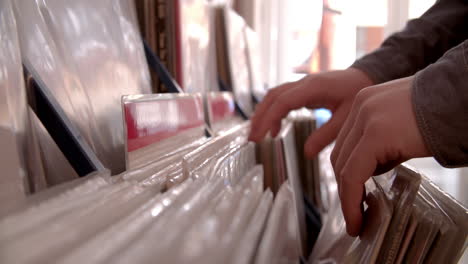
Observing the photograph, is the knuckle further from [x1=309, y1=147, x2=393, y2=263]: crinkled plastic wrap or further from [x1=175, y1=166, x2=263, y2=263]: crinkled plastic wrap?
[x1=175, y1=166, x2=263, y2=263]: crinkled plastic wrap

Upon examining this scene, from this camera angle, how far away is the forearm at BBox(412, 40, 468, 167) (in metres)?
0.43

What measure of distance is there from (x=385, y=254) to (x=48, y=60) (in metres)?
0.56

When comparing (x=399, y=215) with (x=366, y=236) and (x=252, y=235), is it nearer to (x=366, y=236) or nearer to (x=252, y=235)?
(x=366, y=236)

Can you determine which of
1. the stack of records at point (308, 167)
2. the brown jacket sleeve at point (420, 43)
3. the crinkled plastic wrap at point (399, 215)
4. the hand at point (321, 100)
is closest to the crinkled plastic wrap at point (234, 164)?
the hand at point (321, 100)

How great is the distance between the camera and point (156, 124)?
64cm

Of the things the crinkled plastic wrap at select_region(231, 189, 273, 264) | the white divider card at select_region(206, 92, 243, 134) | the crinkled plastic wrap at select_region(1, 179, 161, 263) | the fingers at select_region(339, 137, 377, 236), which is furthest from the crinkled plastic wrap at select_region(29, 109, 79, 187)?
the white divider card at select_region(206, 92, 243, 134)

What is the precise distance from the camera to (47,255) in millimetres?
281

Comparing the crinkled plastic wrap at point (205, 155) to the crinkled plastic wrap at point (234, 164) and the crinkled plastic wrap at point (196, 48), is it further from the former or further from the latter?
the crinkled plastic wrap at point (196, 48)

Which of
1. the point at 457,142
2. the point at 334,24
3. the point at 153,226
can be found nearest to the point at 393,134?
the point at 457,142

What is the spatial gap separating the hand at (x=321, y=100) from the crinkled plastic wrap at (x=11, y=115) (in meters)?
0.64

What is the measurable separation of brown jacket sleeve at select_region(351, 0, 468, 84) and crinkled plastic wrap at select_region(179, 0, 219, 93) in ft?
1.65

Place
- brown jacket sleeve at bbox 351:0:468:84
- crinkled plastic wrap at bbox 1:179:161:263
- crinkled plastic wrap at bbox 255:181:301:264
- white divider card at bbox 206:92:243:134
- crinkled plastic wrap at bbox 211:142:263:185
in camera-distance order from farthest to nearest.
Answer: white divider card at bbox 206:92:243:134 → brown jacket sleeve at bbox 351:0:468:84 → crinkled plastic wrap at bbox 211:142:263:185 → crinkled plastic wrap at bbox 255:181:301:264 → crinkled plastic wrap at bbox 1:179:161:263

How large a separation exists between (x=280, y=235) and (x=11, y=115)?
18.1 inches

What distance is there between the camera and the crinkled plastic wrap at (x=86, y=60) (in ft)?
1.85
